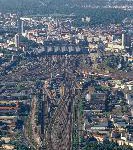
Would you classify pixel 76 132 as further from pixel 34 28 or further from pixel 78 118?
pixel 34 28

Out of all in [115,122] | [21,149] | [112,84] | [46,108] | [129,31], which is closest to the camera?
[21,149]

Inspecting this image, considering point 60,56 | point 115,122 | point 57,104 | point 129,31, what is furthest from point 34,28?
point 115,122

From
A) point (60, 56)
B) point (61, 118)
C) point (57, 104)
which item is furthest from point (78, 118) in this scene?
point (60, 56)

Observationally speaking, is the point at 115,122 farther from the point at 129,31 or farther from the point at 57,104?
the point at 129,31

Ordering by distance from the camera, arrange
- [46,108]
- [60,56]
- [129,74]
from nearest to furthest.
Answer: [46,108] < [129,74] < [60,56]

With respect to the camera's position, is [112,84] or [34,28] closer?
[112,84]

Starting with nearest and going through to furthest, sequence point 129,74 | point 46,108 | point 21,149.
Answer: point 21,149 → point 46,108 → point 129,74
